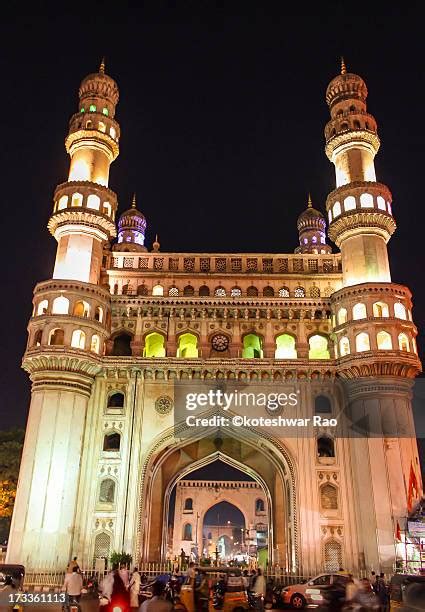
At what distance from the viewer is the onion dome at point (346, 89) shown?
4009cm

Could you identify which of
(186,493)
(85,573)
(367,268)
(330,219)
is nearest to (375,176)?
(330,219)

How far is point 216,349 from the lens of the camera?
3428cm

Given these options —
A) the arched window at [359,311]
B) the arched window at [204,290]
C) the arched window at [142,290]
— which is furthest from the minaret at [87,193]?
the arched window at [359,311]

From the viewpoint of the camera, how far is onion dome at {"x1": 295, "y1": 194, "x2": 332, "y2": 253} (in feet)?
182

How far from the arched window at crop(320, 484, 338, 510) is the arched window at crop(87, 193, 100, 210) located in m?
21.4

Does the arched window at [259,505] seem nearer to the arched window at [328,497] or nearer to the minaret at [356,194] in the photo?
the arched window at [328,497]

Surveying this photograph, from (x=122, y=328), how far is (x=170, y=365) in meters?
4.13

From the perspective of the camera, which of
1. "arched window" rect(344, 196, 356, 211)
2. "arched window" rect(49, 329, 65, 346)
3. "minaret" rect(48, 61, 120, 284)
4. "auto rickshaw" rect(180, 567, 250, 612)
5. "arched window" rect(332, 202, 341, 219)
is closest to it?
"auto rickshaw" rect(180, 567, 250, 612)

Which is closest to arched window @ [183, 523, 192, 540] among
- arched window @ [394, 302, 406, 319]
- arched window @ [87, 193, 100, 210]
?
arched window @ [394, 302, 406, 319]

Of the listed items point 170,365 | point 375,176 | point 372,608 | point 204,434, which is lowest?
point 372,608

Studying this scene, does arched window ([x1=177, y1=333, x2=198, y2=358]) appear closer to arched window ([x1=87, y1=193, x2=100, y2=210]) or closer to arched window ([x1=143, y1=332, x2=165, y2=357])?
arched window ([x1=143, y1=332, x2=165, y2=357])

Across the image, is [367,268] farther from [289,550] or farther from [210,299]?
[289,550]

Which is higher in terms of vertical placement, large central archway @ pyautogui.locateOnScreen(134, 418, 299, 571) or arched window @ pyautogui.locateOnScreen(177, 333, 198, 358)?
arched window @ pyautogui.locateOnScreen(177, 333, 198, 358)

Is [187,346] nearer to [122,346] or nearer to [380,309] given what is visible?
[122,346]
